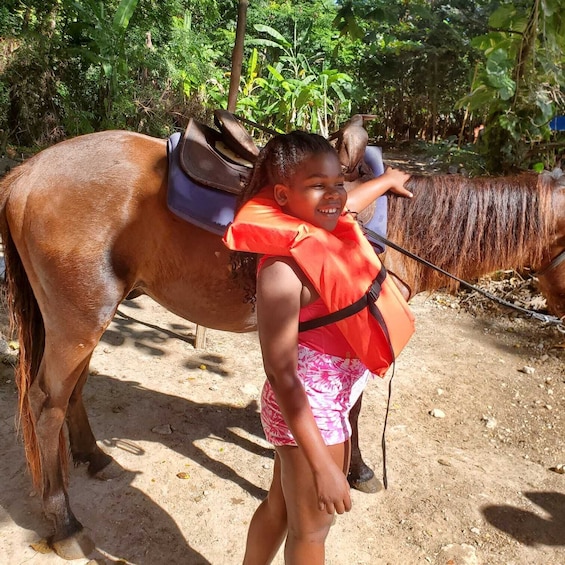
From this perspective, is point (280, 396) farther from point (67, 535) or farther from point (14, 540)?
point (14, 540)

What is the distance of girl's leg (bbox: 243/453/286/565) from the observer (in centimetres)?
171

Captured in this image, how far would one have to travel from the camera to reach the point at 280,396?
1.31 metres

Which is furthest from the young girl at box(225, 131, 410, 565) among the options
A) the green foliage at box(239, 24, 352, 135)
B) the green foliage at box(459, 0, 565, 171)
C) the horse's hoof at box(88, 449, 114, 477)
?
the green foliage at box(239, 24, 352, 135)

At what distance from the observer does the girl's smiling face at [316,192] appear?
1380 mm

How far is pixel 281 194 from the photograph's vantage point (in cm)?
142

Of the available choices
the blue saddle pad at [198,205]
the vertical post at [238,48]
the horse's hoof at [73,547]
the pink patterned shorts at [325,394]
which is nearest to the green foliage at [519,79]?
the vertical post at [238,48]

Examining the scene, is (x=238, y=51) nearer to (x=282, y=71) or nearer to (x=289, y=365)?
(x=289, y=365)

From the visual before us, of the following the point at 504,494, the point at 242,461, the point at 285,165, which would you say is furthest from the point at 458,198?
the point at 242,461

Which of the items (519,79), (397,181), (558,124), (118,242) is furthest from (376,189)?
(558,124)

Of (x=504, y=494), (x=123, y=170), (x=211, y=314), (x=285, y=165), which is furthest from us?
(x=504, y=494)

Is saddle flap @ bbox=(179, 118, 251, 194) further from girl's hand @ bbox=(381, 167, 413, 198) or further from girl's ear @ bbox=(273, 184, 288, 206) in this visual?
girl's ear @ bbox=(273, 184, 288, 206)

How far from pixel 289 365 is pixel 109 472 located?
78.7 inches

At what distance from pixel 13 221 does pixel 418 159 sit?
1040 cm

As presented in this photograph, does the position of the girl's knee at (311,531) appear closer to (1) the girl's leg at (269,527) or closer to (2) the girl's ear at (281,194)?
(1) the girl's leg at (269,527)
